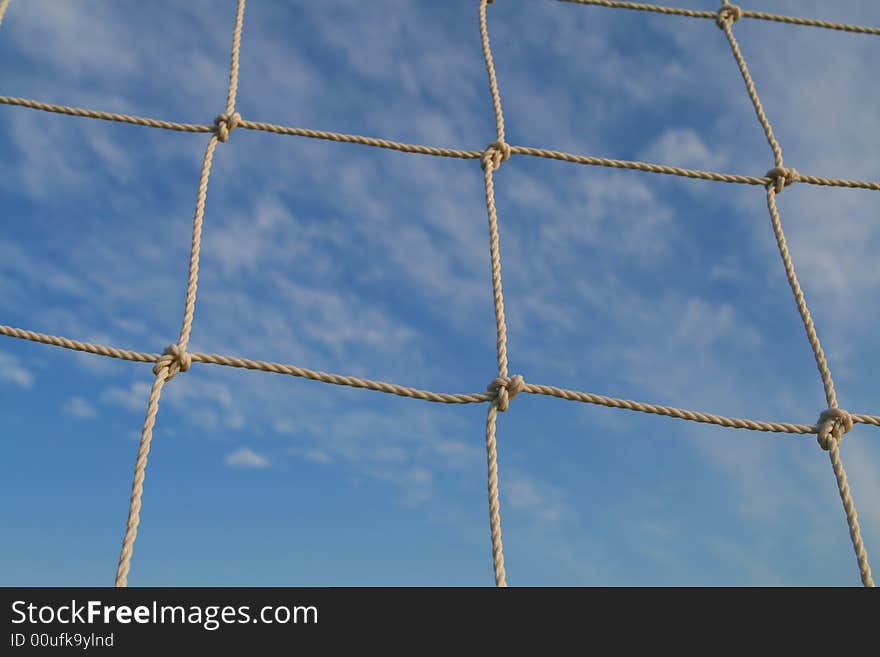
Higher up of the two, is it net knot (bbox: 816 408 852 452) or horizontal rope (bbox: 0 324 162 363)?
horizontal rope (bbox: 0 324 162 363)

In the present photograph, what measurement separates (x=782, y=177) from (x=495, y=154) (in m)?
0.46

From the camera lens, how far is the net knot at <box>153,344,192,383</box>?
2.96 feet

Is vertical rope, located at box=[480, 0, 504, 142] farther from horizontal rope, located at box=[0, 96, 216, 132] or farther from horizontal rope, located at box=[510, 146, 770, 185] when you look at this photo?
horizontal rope, located at box=[0, 96, 216, 132]

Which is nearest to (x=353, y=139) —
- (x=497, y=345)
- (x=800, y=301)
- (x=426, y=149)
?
(x=426, y=149)

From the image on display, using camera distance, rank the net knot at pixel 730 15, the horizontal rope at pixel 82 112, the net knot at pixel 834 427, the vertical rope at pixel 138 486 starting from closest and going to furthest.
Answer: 1. the vertical rope at pixel 138 486
2. the net knot at pixel 834 427
3. the horizontal rope at pixel 82 112
4. the net knot at pixel 730 15

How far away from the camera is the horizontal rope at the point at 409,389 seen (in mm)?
911

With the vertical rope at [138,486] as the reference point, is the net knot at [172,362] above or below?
above

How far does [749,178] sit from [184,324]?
91cm

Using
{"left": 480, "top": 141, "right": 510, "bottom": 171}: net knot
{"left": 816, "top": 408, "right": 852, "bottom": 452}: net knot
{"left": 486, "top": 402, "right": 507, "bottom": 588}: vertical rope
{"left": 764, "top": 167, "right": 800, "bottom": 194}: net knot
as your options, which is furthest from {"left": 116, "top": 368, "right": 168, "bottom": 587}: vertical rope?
{"left": 764, "top": 167, "right": 800, "bottom": 194}: net knot

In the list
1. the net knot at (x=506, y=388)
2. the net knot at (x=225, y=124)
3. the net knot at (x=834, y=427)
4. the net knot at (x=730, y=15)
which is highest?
the net knot at (x=730, y=15)

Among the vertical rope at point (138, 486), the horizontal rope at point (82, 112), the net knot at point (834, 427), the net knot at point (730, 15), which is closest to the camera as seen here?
the vertical rope at point (138, 486)

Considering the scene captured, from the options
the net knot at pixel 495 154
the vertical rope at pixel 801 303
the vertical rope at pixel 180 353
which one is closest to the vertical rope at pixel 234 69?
the vertical rope at pixel 180 353

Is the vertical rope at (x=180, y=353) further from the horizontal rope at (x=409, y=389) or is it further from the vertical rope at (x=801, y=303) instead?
the vertical rope at (x=801, y=303)
